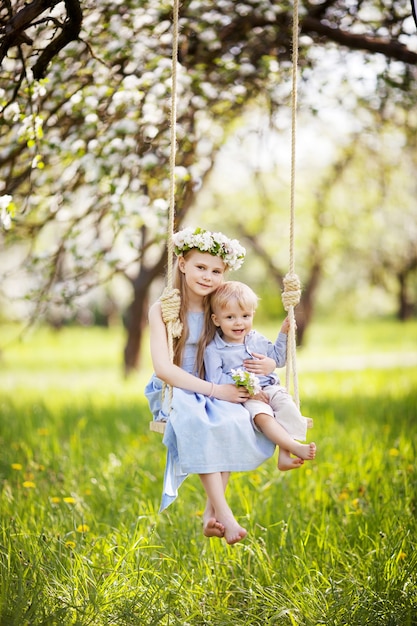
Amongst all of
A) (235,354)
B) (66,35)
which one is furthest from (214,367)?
(66,35)

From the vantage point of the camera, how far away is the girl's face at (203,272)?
288 centimetres

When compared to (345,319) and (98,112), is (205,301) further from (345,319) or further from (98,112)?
(345,319)

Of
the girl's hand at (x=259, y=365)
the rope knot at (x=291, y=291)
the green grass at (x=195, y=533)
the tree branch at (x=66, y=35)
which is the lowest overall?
the green grass at (x=195, y=533)

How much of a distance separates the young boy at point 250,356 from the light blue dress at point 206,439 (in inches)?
2.8

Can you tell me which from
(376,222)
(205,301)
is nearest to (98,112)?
(205,301)

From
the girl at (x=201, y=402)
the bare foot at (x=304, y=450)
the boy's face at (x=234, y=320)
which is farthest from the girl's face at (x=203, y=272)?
the bare foot at (x=304, y=450)

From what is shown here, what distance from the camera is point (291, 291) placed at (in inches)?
114

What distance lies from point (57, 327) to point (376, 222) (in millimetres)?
11153

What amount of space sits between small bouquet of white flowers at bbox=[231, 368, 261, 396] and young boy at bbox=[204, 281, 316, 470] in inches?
1.1

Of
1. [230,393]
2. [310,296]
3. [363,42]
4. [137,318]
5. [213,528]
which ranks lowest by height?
[310,296]

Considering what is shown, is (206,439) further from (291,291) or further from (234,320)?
(291,291)

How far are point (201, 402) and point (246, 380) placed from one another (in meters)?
0.18

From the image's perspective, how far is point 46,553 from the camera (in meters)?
2.98

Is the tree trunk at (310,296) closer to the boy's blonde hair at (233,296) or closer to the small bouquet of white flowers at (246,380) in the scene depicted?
the boy's blonde hair at (233,296)
